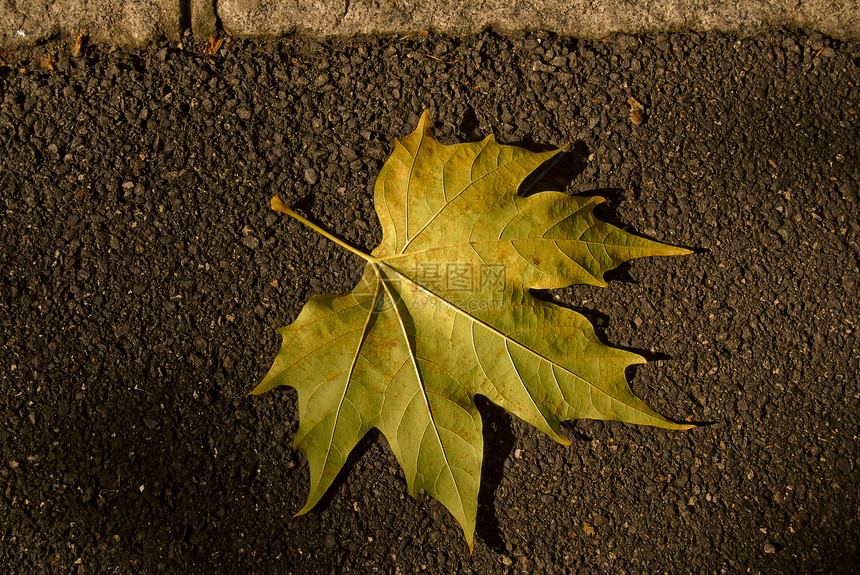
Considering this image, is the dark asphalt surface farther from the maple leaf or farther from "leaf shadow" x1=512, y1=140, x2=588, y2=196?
the maple leaf

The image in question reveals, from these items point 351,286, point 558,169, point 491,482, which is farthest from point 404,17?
point 491,482

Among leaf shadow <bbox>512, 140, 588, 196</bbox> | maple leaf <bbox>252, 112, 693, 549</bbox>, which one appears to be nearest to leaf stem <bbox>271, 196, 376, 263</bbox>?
maple leaf <bbox>252, 112, 693, 549</bbox>

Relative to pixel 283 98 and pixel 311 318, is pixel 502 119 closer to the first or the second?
pixel 283 98

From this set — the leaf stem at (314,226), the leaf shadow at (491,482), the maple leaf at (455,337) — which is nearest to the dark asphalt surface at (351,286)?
the leaf shadow at (491,482)

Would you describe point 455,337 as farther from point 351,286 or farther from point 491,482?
point 491,482

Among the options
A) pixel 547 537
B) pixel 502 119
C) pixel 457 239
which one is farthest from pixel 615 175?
pixel 547 537

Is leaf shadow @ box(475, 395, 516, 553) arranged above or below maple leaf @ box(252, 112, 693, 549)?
below
